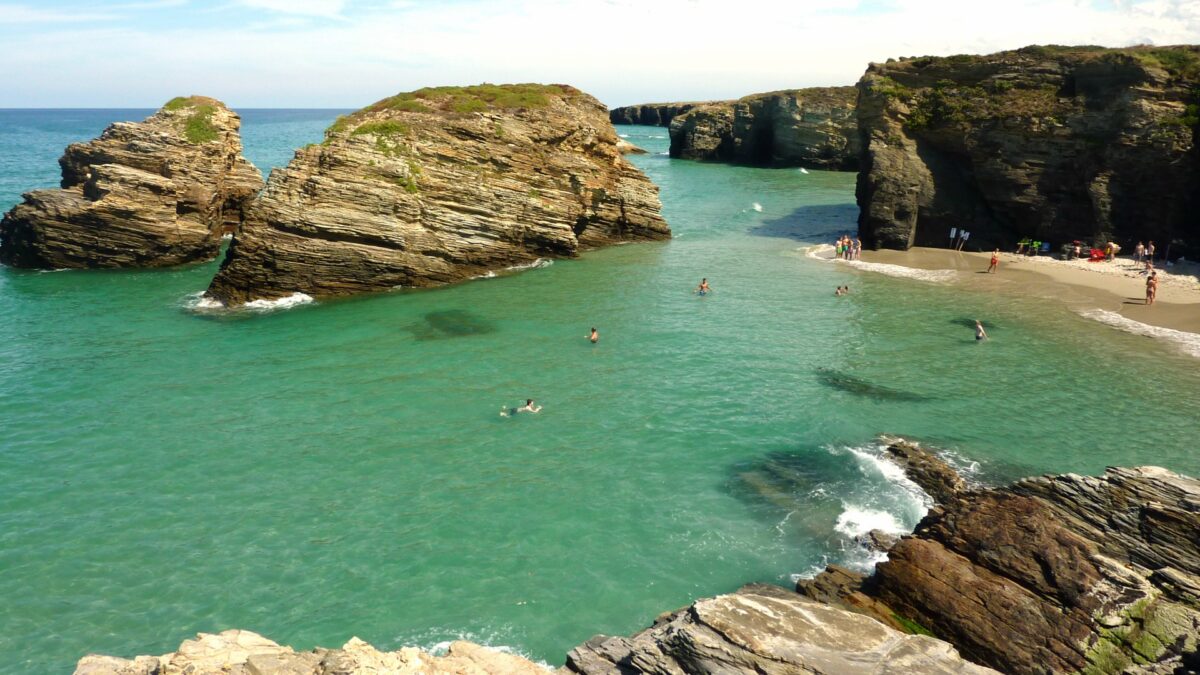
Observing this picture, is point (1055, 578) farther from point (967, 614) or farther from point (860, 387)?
point (860, 387)

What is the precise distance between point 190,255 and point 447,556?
128 feet

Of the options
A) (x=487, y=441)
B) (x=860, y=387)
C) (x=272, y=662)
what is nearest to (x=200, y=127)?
(x=487, y=441)

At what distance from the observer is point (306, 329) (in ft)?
114

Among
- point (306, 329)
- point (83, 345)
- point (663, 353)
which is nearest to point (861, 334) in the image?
point (663, 353)

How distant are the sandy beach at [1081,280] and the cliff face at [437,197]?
2129 cm

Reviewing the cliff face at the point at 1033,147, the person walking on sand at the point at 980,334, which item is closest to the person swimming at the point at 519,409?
the person walking on sand at the point at 980,334

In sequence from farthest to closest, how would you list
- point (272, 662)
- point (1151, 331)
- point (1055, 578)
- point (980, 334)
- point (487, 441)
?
point (1151, 331) → point (980, 334) → point (487, 441) → point (1055, 578) → point (272, 662)

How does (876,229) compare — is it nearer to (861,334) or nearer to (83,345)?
(861,334)

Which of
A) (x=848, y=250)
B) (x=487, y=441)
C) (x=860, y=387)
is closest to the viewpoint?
(x=487, y=441)

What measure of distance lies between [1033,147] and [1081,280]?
10.4 meters

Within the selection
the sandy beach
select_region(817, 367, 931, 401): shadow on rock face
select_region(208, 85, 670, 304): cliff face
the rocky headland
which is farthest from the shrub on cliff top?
the rocky headland

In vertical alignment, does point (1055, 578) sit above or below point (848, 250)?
below

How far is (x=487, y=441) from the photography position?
24250 millimetres

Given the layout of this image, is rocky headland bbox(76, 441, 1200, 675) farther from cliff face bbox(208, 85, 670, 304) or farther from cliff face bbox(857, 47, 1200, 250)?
cliff face bbox(857, 47, 1200, 250)
